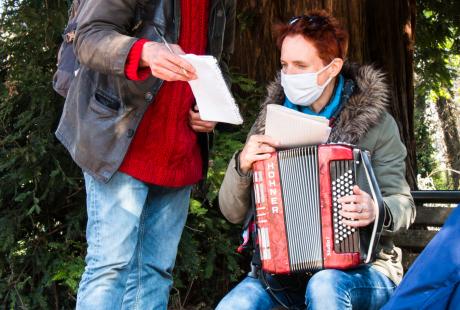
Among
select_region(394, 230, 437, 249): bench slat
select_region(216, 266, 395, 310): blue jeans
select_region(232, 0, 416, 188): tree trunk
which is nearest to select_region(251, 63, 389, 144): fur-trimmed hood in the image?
select_region(216, 266, 395, 310): blue jeans

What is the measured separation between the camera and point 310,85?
11.8 ft

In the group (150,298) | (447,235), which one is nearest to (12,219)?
(150,298)

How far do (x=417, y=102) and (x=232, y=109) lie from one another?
622 inches

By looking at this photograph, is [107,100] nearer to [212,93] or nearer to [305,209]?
[212,93]

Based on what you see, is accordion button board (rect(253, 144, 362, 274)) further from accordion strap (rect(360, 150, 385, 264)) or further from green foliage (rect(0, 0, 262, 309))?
green foliage (rect(0, 0, 262, 309))

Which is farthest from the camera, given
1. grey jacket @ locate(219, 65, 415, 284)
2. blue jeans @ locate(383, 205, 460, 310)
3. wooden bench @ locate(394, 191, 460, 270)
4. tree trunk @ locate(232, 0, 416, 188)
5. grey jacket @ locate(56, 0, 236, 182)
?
tree trunk @ locate(232, 0, 416, 188)

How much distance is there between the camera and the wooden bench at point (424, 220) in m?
4.70

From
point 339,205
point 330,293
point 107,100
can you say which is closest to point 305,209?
point 339,205

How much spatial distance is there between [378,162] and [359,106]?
283mm

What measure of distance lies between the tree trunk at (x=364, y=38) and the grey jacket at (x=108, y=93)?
3.00m

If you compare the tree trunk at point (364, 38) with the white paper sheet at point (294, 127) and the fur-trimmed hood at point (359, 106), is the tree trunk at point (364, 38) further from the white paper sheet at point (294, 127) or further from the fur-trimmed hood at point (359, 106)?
the white paper sheet at point (294, 127)

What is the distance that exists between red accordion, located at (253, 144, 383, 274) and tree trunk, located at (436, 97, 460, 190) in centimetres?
1626

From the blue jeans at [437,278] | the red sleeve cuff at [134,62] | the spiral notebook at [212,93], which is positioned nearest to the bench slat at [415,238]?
the spiral notebook at [212,93]

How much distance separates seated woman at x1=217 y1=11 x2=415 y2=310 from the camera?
125 inches
